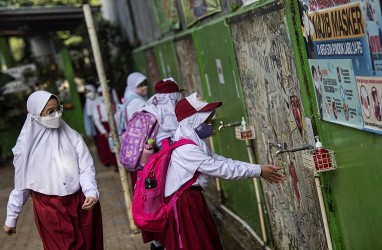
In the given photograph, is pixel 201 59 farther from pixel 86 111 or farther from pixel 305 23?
pixel 86 111

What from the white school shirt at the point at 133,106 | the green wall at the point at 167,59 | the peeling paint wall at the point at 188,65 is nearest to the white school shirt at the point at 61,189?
the white school shirt at the point at 133,106

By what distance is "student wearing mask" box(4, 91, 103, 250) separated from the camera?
526cm

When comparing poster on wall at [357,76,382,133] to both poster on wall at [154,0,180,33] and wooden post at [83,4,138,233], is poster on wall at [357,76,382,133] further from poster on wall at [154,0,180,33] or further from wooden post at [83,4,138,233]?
poster on wall at [154,0,180,33]

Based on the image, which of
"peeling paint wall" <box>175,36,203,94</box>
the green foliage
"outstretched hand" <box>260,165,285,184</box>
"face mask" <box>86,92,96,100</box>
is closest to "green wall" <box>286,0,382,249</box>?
"outstretched hand" <box>260,165,285,184</box>

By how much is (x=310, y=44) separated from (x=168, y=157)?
141 centimetres

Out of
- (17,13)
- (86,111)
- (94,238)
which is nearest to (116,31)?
(17,13)

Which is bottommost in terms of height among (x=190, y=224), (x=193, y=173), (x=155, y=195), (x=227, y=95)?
(x=190, y=224)

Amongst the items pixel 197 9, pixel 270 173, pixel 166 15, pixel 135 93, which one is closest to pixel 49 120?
pixel 270 173

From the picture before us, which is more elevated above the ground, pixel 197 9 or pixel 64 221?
pixel 197 9

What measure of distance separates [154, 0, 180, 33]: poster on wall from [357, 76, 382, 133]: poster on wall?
7.52 metres

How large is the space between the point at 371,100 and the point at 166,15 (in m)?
8.79

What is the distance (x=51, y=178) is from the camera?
5.27m

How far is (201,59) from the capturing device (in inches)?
323

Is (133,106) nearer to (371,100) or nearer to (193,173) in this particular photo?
(193,173)
